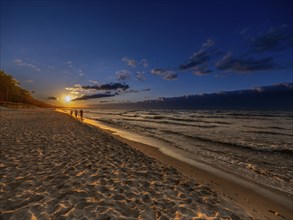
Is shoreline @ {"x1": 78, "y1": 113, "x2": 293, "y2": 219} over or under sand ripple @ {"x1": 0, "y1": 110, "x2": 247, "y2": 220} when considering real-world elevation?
under

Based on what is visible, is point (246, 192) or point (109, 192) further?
point (246, 192)

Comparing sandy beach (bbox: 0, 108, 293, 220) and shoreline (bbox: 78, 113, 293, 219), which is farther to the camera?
shoreline (bbox: 78, 113, 293, 219)

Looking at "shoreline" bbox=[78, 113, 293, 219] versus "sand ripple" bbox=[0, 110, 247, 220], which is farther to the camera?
"shoreline" bbox=[78, 113, 293, 219]

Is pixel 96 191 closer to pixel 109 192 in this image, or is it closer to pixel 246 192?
pixel 109 192

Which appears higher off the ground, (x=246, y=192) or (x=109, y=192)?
(x=109, y=192)

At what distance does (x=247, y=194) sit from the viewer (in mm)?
8234

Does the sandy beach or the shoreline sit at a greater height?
the sandy beach

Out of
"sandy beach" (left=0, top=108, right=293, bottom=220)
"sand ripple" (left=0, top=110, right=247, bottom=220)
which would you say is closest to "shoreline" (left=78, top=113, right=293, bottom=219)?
"sandy beach" (left=0, top=108, right=293, bottom=220)

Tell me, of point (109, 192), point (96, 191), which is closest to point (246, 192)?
point (109, 192)

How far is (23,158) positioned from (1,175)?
2244 mm

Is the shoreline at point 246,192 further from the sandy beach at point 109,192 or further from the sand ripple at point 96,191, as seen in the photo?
the sand ripple at point 96,191

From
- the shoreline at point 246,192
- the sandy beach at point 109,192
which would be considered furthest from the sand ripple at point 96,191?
the shoreline at point 246,192

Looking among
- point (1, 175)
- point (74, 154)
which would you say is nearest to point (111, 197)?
point (1, 175)

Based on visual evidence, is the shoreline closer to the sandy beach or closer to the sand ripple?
the sandy beach
